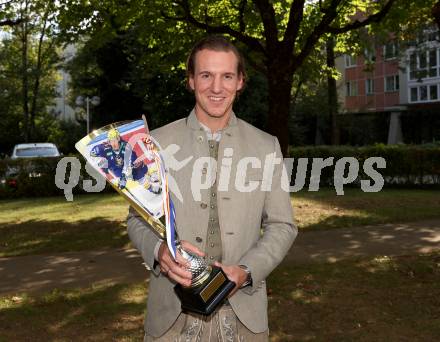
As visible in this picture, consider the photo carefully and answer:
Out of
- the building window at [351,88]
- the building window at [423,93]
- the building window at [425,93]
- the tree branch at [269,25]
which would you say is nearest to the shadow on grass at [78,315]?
the tree branch at [269,25]

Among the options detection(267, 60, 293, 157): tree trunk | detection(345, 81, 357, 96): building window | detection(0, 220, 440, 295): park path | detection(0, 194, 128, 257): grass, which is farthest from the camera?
detection(345, 81, 357, 96): building window

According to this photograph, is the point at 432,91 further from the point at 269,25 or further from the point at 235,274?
the point at 235,274

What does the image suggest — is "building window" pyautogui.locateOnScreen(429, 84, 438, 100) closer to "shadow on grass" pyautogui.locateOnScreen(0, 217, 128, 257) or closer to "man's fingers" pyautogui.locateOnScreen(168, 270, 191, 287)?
"shadow on grass" pyautogui.locateOnScreen(0, 217, 128, 257)

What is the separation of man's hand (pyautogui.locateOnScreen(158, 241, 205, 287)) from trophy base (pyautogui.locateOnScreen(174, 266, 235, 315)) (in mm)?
59

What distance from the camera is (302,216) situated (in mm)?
14484

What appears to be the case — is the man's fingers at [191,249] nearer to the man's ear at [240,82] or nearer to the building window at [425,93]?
the man's ear at [240,82]

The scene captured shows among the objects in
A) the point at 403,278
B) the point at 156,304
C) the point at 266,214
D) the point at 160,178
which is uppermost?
the point at 160,178

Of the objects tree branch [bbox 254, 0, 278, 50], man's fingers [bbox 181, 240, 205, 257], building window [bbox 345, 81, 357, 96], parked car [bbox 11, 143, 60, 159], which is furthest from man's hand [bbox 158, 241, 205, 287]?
building window [bbox 345, 81, 357, 96]

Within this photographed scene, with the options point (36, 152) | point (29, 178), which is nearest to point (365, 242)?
point (29, 178)

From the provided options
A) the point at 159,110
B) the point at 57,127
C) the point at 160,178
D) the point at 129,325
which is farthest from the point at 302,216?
the point at 57,127

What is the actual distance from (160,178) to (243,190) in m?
0.57

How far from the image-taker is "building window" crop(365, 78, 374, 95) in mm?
61281

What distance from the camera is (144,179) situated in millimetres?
2518

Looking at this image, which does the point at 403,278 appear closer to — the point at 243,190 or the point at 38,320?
the point at 38,320
